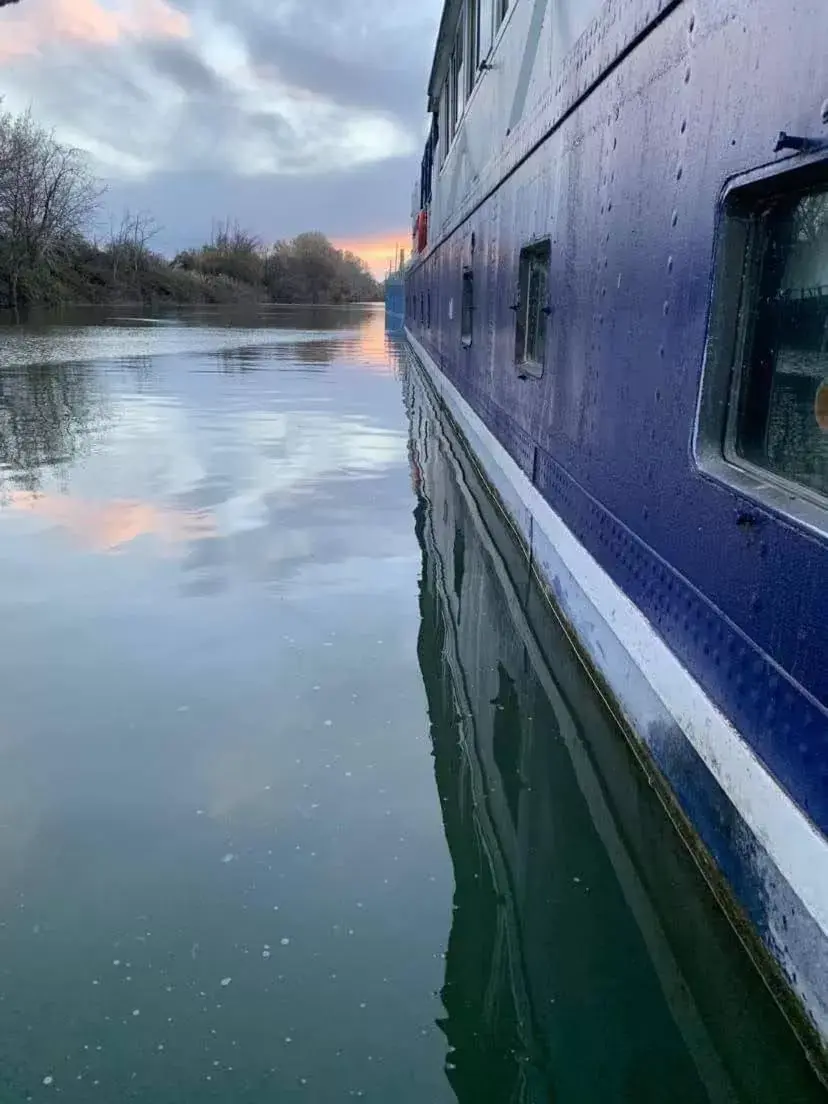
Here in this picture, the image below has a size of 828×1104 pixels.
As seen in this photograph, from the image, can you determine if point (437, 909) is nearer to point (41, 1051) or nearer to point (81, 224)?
point (41, 1051)

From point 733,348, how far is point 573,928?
192 centimetres

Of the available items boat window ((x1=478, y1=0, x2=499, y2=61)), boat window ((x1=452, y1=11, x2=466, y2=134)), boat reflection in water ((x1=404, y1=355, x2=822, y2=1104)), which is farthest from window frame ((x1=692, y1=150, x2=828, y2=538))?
boat window ((x1=452, y1=11, x2=466, y2=134))

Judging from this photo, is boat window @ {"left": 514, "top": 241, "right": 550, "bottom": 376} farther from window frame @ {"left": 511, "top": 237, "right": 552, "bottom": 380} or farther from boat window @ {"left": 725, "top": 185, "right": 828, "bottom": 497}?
boat window @ {"left": 725, "top": 185, "right": 828, "bottom": 497}

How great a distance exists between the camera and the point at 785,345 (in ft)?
8.47

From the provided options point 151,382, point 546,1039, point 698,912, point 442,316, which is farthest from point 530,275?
point 151,382

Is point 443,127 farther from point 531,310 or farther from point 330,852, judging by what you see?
point 330,852

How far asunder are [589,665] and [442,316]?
497 inches

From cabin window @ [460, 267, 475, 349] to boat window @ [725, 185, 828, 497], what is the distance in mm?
8419

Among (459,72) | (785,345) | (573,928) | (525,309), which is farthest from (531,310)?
(459,72)

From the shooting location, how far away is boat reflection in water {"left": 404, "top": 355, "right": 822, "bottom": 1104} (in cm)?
216

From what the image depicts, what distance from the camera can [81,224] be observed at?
66438 mm

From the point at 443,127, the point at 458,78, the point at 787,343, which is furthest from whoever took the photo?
the point at 443,127

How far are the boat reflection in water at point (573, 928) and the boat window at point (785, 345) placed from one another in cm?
139

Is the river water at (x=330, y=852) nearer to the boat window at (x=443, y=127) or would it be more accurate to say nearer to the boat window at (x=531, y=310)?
the boat window at (x=531, y=310)
